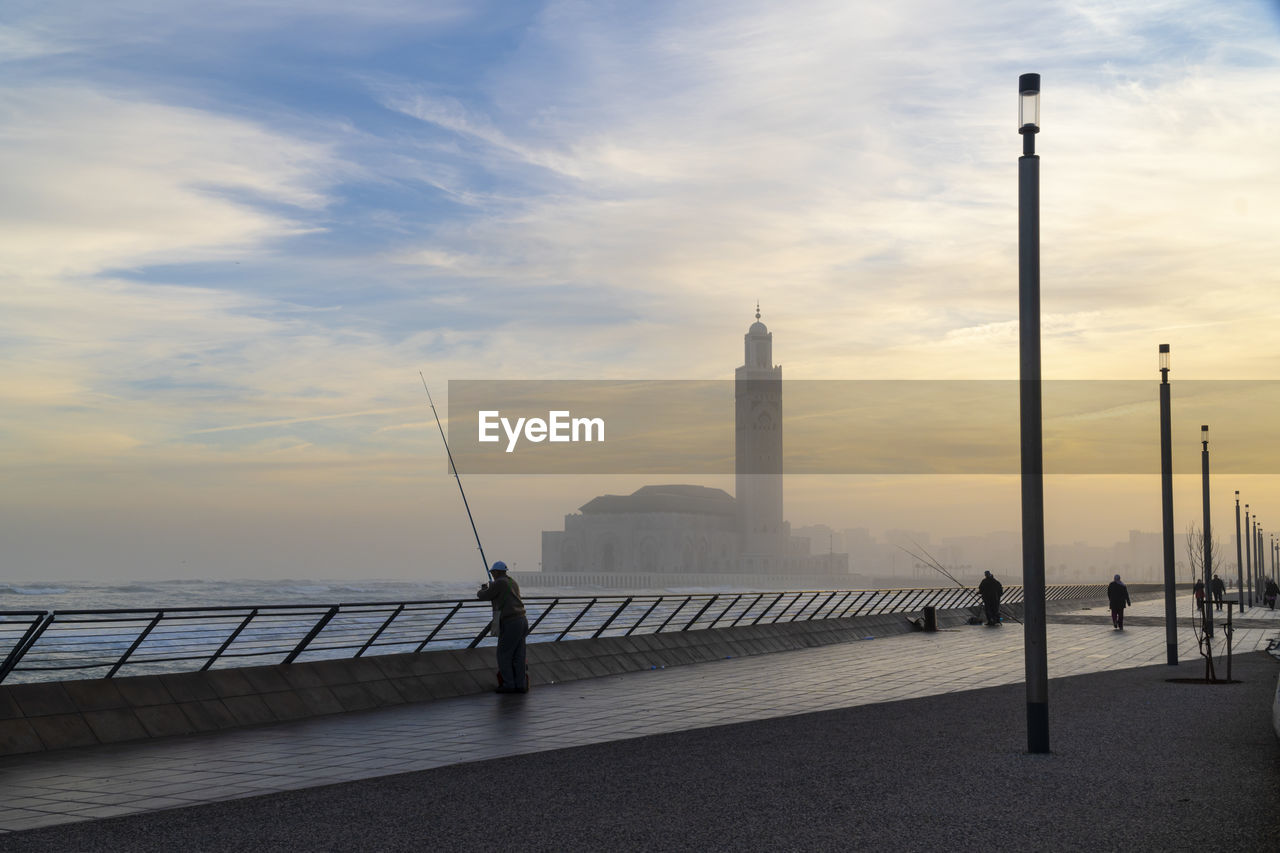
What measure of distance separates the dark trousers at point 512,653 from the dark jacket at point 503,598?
5.7 inches

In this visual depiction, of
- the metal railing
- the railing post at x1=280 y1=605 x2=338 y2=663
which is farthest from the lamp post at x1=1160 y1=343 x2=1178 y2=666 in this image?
the railing post at x1=280 y1=605 x2=338 y2=663

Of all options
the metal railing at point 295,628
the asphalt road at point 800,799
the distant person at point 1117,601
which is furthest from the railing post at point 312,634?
the distant person at point 1117,601

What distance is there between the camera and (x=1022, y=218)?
11344 millimetres

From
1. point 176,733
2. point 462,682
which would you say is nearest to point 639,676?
point 462,682

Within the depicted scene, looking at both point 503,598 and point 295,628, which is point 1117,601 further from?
point 295,628

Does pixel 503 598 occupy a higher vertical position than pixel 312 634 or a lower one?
higher

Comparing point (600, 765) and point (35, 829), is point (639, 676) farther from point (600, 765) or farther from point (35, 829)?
point (35, 829)

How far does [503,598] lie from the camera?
15.8 meters

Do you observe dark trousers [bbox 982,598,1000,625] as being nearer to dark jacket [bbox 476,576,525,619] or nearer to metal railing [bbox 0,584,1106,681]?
metal railing [bbox 0,584,1106,681]

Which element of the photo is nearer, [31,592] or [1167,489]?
[1167,489]

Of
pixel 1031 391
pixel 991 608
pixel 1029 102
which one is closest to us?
pixel 1031 391

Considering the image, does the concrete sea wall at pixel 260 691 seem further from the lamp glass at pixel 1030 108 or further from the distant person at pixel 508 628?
the lamp glass at pixel 1030 108

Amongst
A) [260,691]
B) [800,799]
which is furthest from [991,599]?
[800,799]

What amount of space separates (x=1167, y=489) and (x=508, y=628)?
454 inches
